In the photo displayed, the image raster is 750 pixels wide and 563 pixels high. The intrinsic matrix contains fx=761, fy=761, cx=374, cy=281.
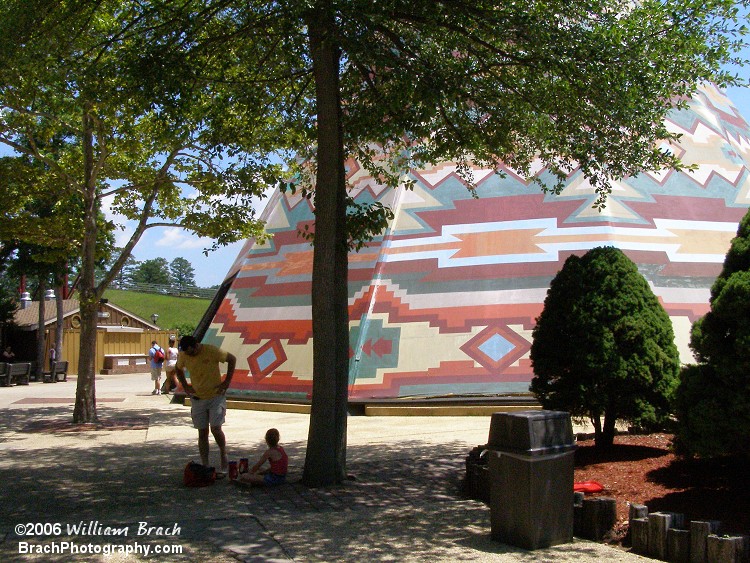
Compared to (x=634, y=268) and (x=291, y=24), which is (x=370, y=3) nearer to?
(x=291, y=24)

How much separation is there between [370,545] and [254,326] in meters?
11.2

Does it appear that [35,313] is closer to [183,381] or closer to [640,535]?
[183,381]

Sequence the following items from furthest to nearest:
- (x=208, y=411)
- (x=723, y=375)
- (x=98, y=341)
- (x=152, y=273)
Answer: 1. (x=152, y=273)
2. (x=98, y=341)
3. (x=208, y=411)
4. (x=723, y=375)

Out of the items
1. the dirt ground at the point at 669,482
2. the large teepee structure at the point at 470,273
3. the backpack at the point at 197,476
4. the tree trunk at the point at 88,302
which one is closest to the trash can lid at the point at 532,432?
the dirt ground at the point at 669,482

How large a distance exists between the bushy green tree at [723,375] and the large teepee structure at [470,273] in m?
7.32

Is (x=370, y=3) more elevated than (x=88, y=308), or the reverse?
(x=370, y=3)

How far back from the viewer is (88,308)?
1281 centimetres

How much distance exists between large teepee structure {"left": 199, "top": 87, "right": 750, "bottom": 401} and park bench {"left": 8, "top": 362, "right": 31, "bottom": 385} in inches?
474

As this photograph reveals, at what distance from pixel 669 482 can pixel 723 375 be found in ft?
4.84

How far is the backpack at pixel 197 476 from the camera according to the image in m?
7.43

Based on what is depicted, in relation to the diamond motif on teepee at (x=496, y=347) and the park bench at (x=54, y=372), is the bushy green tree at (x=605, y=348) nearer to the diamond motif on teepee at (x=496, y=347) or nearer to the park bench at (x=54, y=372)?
the diamond motif on teepee at (x=496, y=347)

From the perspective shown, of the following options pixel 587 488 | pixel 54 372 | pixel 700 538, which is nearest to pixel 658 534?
pixel 700 538

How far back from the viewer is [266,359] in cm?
1563

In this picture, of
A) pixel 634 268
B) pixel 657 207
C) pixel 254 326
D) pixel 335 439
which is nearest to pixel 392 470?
pixel 335 439
